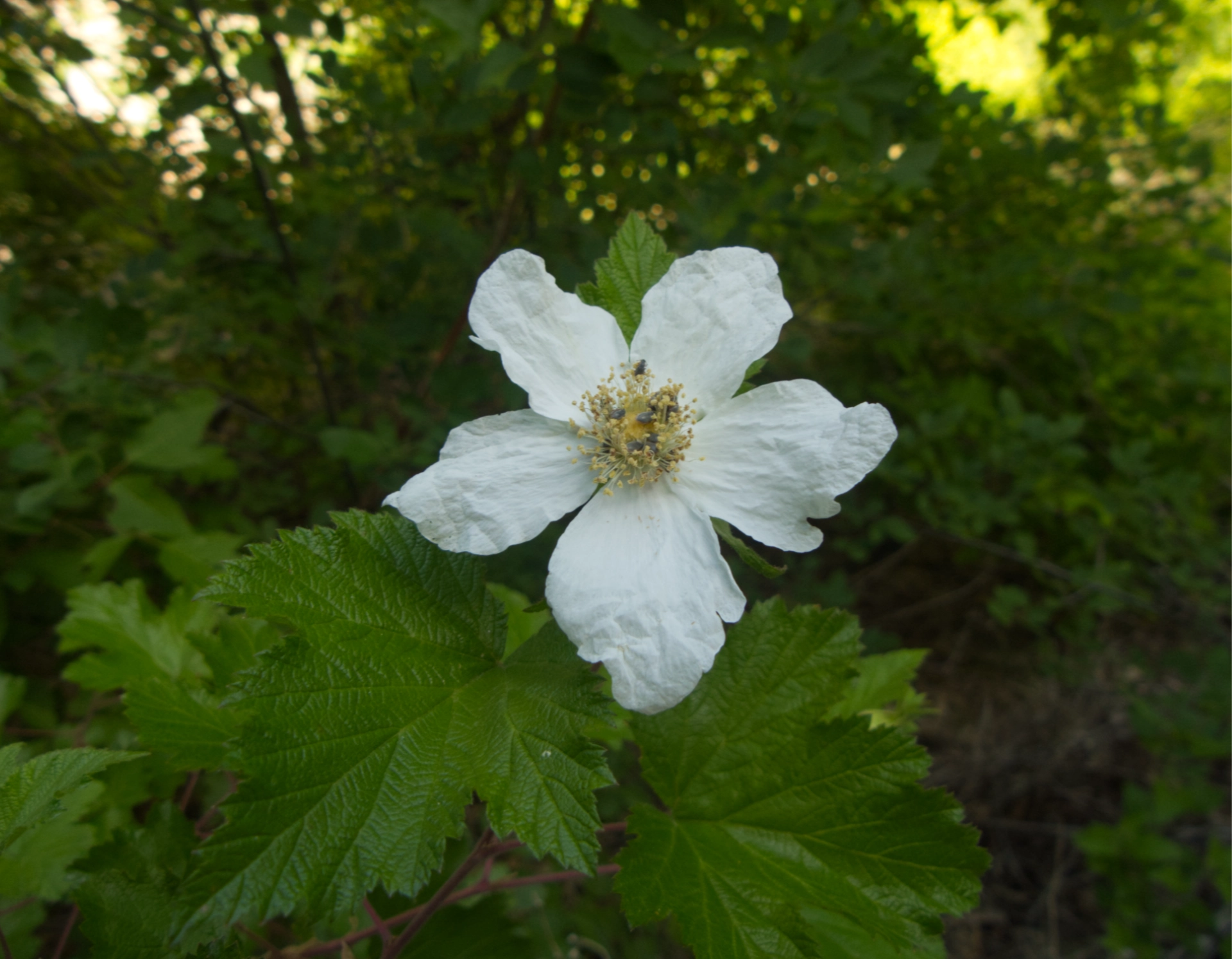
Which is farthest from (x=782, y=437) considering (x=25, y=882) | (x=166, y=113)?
(x=166, y=113)

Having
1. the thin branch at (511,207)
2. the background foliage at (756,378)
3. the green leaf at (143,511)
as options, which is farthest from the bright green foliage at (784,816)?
the green leaf at (143,511)

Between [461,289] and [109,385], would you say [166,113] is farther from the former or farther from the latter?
[461,289]

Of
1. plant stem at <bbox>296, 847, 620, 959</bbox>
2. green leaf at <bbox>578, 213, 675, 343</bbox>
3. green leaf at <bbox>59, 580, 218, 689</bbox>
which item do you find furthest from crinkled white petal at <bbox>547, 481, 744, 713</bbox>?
green leaf at <bbox>59, 580, 218, 689</bbox>

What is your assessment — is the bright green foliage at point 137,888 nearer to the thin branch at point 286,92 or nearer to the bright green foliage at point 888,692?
the bright green foliage at point 888,692

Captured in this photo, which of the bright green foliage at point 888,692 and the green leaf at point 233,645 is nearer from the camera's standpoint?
the green leaf at point 233,645

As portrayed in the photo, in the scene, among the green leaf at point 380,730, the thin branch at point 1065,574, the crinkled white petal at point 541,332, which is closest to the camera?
the green leaf at point 380,730

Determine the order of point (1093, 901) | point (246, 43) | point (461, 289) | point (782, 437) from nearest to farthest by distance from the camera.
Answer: point (782, 437) < point (246, 43) < point (461, 289) < point (1093, 901)
